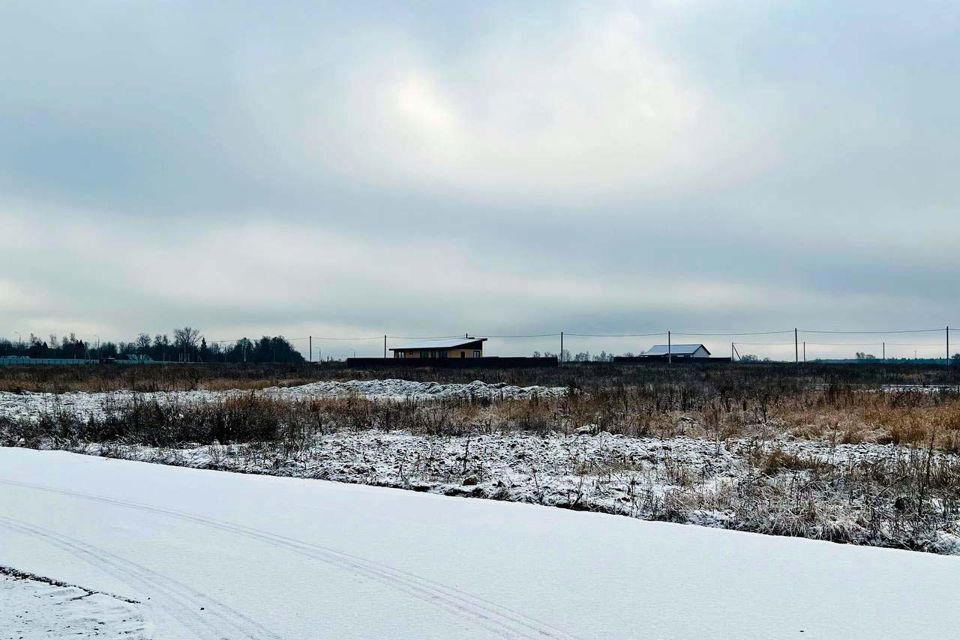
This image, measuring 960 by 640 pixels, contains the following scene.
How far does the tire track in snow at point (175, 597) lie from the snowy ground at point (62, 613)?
21cm

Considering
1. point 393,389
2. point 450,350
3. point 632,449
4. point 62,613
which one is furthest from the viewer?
point 450,350

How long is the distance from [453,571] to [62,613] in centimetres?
242

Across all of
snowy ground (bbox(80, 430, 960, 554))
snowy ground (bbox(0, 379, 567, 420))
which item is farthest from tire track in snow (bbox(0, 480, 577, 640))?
snowy ground (bbox(0, 379, 567, 420))

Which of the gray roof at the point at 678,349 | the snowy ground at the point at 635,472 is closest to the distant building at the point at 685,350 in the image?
the gray roof at the point at 678,349

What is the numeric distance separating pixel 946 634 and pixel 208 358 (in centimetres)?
10630

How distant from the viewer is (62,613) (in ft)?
13.7

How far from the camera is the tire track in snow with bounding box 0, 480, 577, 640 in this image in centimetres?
404

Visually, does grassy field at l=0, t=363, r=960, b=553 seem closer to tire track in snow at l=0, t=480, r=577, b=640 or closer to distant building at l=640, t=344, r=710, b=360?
tire track in snow at l=0, t=480, r=577, b=640

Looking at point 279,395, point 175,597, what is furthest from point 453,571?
point 279,395

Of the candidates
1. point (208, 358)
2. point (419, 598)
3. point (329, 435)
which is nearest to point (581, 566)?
point (419, 598)

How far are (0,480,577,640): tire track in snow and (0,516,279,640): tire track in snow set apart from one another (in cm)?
98

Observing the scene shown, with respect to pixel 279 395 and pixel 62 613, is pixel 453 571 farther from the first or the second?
pixel 279 395

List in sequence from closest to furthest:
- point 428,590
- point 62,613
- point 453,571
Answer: point 62,613, point 428,590, point 453,571

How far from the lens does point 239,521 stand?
658 centimetres
